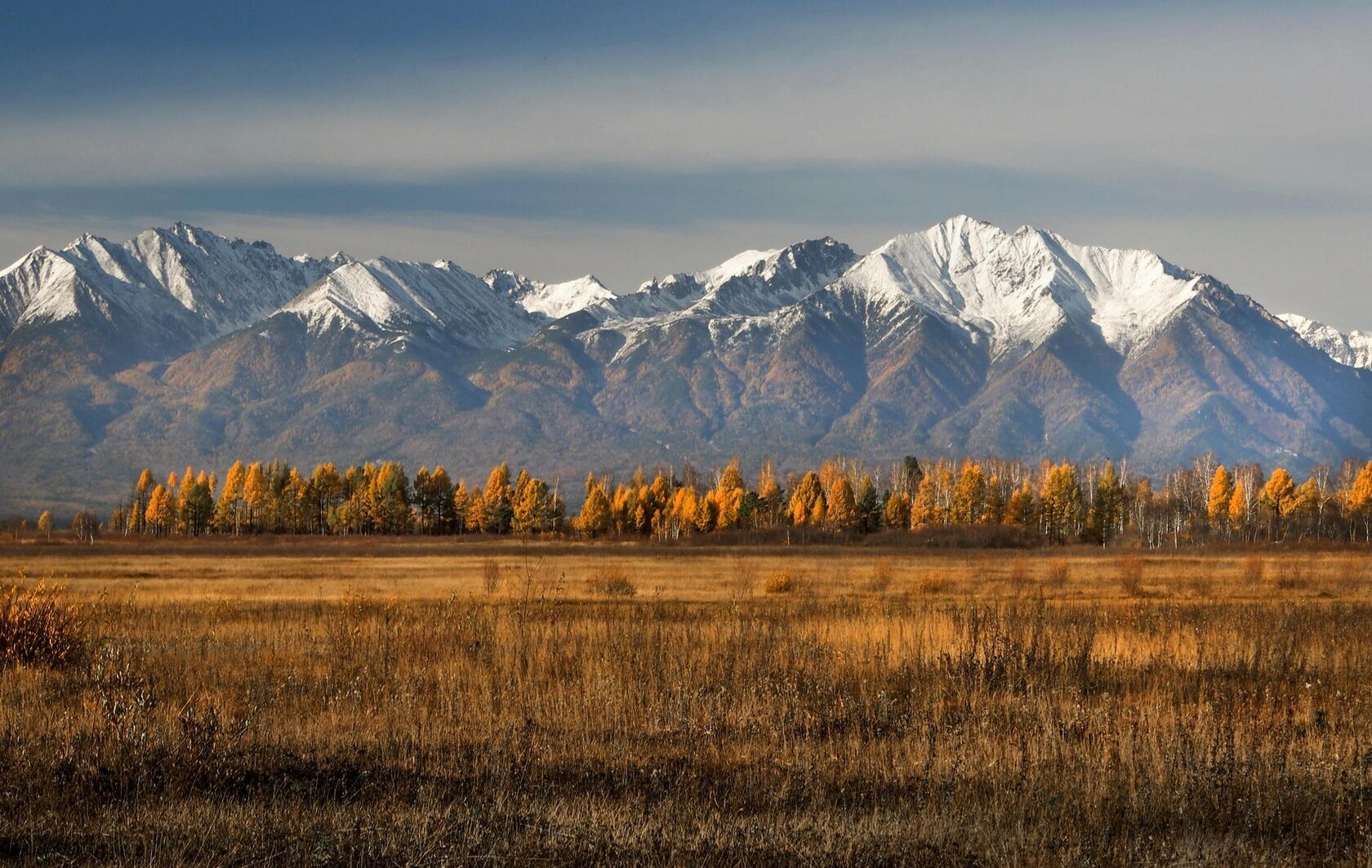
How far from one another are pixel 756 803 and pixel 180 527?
16759 centimetres

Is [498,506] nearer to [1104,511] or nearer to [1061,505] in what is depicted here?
[1061,505]

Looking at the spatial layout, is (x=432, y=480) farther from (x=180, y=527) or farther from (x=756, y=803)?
(x=756, y=803)

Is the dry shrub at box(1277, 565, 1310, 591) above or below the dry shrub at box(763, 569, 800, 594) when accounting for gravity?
above

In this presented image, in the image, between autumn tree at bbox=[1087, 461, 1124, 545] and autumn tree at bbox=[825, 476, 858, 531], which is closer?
autumn tree at bbox=[1087, 461, 1124, 545]

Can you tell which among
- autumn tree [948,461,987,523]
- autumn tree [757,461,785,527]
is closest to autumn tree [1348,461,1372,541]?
autumn tree [948,461,987,523]

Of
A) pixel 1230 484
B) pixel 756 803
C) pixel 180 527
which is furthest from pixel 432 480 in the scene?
pixel 756 803

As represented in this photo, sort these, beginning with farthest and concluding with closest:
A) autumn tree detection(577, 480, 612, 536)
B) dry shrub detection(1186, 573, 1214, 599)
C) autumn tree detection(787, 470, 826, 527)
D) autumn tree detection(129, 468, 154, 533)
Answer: autumn tree detection(129, 468, 154, 533)
autumn tree detection(787, 470, 826, 527)
autumn tree detection(577, 480, 612, 536)
dry shrub detection(1186, 573, 1214, 599)

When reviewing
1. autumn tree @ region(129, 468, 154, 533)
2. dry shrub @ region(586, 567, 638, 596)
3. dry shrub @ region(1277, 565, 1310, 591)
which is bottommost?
autumn tree @ region(129, 468, 154, 533)

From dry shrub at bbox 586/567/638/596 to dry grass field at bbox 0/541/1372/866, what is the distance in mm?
16240

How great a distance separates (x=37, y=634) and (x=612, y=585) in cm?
2696

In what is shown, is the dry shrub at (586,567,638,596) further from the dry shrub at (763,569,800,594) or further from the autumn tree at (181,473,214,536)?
the autumn tree at (181,473,214,536)

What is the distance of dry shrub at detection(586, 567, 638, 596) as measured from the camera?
43.3m

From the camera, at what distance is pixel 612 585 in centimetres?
4384

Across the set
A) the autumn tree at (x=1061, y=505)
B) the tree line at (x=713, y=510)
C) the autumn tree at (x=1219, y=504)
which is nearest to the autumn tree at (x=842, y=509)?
the tree line at (x=713, y=510)
